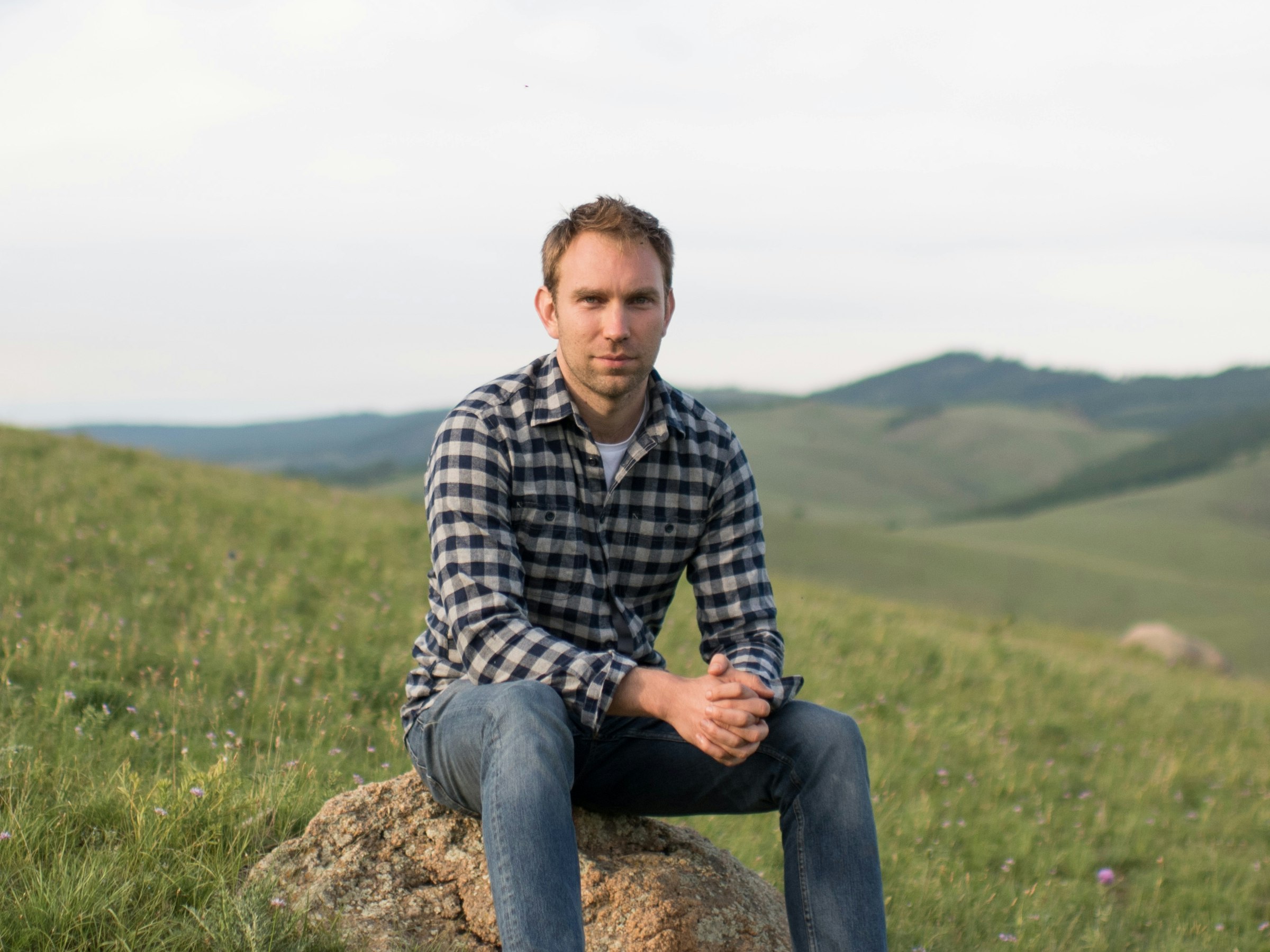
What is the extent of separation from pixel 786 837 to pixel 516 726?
0.96 meters

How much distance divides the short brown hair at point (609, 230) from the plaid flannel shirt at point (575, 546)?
0.36 m

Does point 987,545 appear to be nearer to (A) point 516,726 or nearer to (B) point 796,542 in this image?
(B) point 796,542

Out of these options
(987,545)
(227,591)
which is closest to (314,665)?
(227,591)

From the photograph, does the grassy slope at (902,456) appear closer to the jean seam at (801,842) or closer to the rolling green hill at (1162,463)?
the rolling green hill at (1162,463)

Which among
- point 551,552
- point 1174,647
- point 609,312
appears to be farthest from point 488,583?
point 1174,647

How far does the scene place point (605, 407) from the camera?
3596 mm

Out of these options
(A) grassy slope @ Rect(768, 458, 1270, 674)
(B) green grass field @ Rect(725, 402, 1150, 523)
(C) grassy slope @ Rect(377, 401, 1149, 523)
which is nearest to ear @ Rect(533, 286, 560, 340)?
(A) grassy slope @ Rect(768, 458, 1270, 674)

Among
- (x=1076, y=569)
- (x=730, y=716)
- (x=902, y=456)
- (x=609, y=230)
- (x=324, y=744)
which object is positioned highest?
(x=609, y=230)

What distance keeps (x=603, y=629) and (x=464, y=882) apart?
0.96 m

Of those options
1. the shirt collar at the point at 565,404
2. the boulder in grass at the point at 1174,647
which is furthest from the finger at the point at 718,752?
the boulder in grass at the point at 1174,647

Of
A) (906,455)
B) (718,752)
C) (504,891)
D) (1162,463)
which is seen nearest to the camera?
(504,891)

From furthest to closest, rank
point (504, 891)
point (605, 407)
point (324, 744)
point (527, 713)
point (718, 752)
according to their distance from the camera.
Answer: point (324, 744), point (605, 407), point (718, 752), point (527, 713), point (504, 891)

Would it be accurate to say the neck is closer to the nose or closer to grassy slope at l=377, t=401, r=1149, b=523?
the nose

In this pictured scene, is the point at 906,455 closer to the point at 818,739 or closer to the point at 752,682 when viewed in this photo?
the point at 818,739
